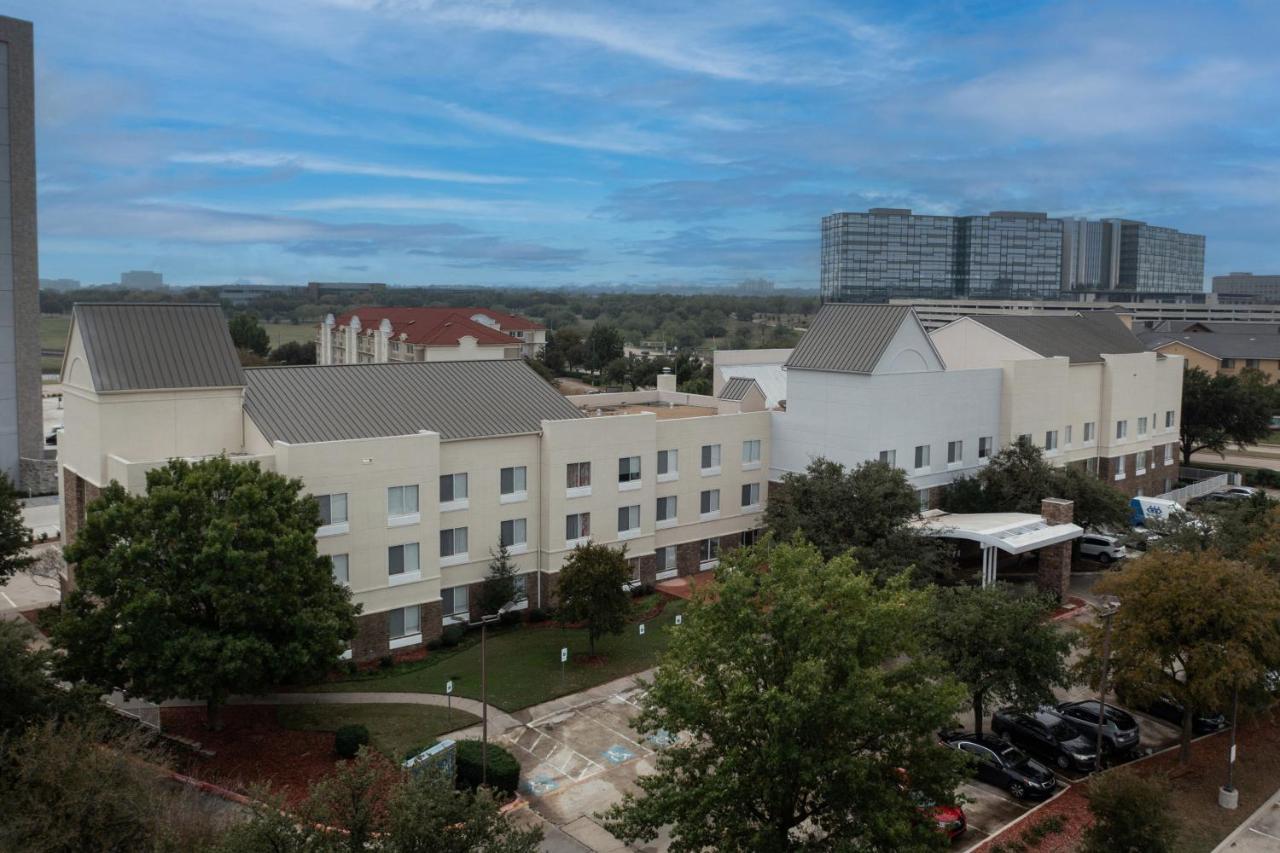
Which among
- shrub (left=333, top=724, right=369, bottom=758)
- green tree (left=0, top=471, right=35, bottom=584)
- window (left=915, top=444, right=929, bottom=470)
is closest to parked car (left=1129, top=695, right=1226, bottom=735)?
window (left=915, top=444, right=929, bottom=470)

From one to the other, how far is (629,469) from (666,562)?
5.83m

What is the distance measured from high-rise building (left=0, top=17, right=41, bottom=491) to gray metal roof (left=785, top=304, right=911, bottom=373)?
49.3 metres

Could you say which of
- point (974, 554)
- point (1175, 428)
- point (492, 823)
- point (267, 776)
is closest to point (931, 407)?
point (974, 554)

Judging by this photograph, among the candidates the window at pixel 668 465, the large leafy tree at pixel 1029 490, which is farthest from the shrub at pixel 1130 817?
the large leafy tree at pixel 1029 490

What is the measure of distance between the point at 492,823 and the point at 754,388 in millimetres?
45083

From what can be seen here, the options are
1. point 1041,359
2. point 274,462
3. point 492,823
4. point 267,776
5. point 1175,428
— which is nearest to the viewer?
point 492,823

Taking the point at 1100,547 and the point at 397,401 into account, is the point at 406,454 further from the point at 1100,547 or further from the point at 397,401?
the point at 1100,547

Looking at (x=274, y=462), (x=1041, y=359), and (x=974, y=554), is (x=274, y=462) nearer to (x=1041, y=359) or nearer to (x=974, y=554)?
(x=974, y=554)

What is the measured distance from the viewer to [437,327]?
357 feet

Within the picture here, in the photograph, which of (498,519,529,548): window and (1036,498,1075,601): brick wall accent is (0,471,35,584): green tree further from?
(1036,498,1075,601): brick wall accent

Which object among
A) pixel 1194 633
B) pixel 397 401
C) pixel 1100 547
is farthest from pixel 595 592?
pixel 1100 547

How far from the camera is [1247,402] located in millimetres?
75938

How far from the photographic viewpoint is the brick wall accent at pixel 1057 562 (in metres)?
47.0

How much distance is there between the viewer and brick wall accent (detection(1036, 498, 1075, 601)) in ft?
154
